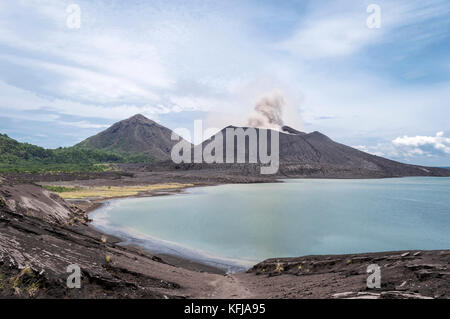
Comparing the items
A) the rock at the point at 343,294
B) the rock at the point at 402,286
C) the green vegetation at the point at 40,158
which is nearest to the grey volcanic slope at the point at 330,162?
the green vegetation at the point at 40,158

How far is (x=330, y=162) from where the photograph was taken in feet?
497

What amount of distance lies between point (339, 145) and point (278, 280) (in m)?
176

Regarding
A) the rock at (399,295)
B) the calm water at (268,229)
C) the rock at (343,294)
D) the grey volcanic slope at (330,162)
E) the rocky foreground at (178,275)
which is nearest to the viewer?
the rock at (399,295)

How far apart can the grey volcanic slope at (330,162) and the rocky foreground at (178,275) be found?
115 metres

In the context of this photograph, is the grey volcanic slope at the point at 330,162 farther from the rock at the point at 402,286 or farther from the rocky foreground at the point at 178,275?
the rock at the point at 402,286

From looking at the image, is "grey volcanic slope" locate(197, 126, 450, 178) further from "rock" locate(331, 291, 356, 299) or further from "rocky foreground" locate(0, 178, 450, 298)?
"rock" locate(331, 291, 356, 299)

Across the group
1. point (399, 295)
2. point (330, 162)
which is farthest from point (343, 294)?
point (330, 162)

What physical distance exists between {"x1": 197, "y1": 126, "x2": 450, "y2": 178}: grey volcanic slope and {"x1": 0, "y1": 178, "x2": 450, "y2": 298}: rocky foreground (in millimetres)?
114601

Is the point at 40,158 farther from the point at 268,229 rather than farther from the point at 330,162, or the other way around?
the point at 330,162

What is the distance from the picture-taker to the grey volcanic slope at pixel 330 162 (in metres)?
→ 126

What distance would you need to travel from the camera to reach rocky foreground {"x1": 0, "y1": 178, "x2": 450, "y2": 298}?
7070mm

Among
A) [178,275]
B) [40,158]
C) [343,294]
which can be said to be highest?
[40,158]

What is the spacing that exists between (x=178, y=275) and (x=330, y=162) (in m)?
152

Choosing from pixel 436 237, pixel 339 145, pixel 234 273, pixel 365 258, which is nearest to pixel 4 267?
pixel 234 273
